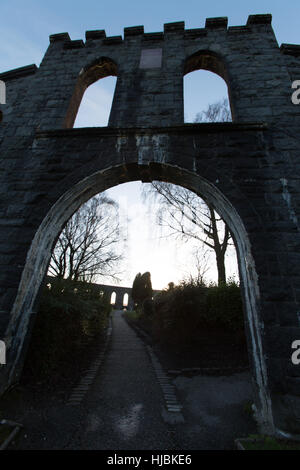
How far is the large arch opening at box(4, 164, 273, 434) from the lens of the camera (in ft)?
8.69

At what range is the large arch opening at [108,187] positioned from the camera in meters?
2.65

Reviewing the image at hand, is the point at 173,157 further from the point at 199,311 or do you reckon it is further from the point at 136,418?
the point at 199,311

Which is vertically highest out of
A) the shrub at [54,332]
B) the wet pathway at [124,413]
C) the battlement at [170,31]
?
the battlement at [170,31]

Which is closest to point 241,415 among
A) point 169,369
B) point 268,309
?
point 268,309

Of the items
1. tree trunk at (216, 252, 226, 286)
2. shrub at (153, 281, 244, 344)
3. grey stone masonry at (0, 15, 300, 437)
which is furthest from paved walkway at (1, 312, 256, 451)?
tree trunk at (216, 252, 226, 286)

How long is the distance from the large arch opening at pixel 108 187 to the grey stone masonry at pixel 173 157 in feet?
0.06

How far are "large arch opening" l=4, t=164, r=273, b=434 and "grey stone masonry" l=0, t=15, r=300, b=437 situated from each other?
0.02 meters

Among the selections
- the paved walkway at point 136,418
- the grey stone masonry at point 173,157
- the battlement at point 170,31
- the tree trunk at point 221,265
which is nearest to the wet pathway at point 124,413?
the paved walkway at point 136,418

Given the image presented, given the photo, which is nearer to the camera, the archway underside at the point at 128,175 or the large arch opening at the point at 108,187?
the large arch opening at the point at 108,187

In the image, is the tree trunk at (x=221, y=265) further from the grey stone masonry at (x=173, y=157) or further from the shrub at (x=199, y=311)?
the grey stone masonry at (x=173, y=157)

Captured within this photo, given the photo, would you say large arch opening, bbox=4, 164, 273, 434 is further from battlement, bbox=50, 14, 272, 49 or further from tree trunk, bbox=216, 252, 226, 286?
tree trunk, bbox=216, 252, 226, 286

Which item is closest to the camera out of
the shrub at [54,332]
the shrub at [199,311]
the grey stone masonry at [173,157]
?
the grey stone masonry at [173,157]

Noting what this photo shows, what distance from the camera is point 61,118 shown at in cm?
454
